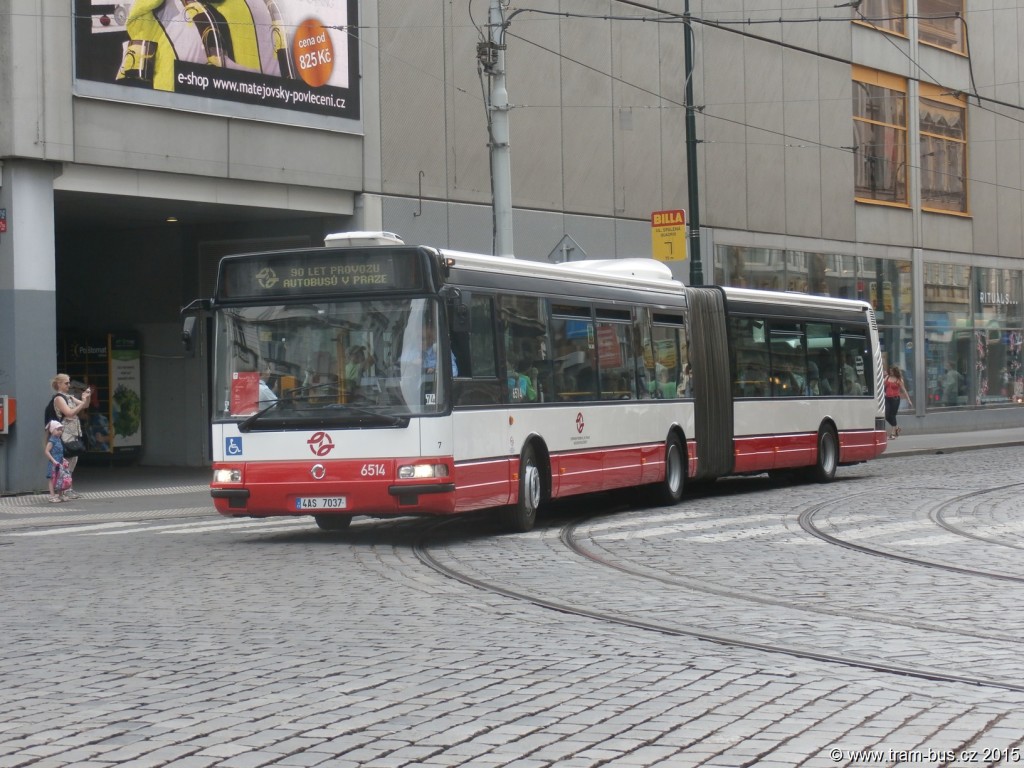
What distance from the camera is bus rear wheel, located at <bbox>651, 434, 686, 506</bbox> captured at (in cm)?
1867

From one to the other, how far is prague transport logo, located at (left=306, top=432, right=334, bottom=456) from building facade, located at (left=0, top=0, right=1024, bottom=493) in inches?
342

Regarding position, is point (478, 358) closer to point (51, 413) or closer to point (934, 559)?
point (934, 559)

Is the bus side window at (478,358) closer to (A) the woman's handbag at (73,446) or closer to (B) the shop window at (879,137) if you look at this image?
(A) the woman's handbag at (73,446)

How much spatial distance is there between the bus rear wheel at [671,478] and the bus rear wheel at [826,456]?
4219mm

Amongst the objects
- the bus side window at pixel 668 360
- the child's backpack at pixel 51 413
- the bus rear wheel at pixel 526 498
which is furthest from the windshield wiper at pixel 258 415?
the child's backpack at pixel 51 413

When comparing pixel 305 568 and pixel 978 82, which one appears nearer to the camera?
pixel 305 568

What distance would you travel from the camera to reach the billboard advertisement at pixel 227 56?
21.6m

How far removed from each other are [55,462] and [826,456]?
35.5 ft

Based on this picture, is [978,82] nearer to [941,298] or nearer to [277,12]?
[941,298]

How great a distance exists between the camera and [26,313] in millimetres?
20969

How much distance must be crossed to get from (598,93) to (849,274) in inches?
420

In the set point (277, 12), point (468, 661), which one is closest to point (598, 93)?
point (277, 12)

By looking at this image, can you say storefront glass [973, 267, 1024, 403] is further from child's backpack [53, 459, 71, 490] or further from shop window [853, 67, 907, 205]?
child's backpack [53, 459, 71, 490]

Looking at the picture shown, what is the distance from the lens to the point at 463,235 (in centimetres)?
2716
